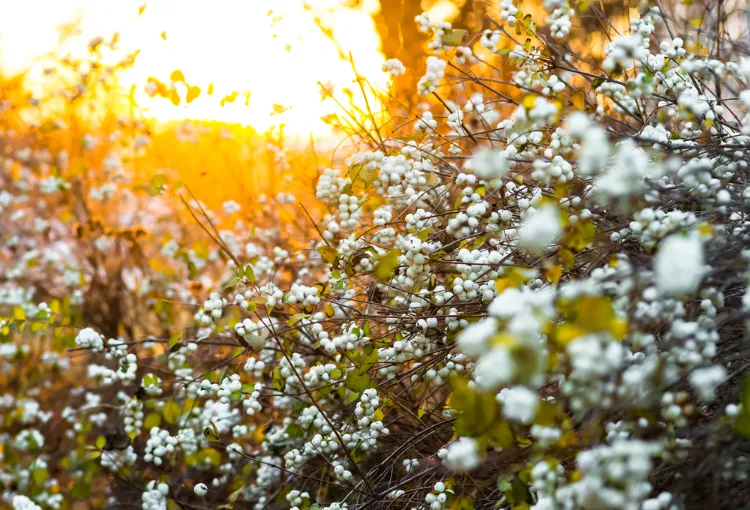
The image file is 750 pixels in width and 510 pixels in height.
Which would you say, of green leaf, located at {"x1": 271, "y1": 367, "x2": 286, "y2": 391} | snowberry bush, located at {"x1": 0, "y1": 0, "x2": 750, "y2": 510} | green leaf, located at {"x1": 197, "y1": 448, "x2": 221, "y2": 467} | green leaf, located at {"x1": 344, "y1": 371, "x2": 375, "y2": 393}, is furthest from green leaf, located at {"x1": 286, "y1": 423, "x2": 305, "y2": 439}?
green leaf, located at {"x1": 197, "y1": 448, "x2": 221, "y2": 467}

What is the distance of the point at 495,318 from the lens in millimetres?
951

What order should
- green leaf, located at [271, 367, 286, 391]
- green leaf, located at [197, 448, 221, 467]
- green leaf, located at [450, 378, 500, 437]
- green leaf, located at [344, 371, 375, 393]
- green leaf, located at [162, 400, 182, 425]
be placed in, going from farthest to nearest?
green leaf, located at [197, 448, 221, 467], green leaf, located at [162, 400, 182, 425], green leaf, located at [271, 367, 286, 391], green leaf, located at [344, 371, 375, 393], green leaf, located at [450, 378, 500, 437]

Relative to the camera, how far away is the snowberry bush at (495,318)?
0.87 m

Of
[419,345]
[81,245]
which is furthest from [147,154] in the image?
[419,345]

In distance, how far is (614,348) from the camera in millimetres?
788

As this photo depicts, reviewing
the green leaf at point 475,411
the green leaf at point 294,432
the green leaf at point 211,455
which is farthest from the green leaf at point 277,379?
the green leaf at point 475,411

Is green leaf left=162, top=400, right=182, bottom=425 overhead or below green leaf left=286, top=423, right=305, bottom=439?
overhead

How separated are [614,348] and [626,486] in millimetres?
166

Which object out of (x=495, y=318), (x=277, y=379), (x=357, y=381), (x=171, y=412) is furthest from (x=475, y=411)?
(x=171, y=412)

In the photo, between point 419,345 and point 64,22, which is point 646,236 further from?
point 64,22

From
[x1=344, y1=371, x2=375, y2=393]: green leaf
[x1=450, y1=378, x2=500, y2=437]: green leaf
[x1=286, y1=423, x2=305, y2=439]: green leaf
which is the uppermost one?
[x1=286, y1=423, x2=305, y2=439]: green leaf

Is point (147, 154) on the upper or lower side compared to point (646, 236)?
upper

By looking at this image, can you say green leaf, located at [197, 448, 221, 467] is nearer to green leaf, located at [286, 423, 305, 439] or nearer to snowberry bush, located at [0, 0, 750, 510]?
snowberry bush, located at [0, 0, 750, 510]

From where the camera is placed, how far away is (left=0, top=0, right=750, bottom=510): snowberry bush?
0.87 m
